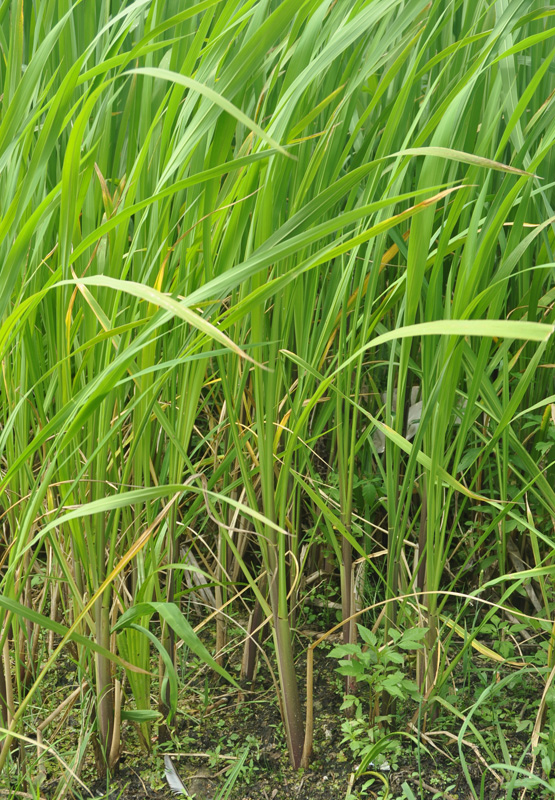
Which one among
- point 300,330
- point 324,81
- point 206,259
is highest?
point 324,81

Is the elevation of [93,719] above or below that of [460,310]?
below

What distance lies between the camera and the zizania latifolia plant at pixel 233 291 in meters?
0.61

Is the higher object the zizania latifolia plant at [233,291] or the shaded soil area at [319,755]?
the zizania latifolia plant at [233,291]

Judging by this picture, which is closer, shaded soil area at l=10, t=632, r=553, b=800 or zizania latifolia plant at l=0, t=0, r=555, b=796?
zizania latifolia plant at l=0, t=0, r=555, b=796

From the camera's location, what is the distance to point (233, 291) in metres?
0.83

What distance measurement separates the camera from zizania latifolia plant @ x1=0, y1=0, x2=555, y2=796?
61 cm

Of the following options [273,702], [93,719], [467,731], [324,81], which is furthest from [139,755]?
[324,81]

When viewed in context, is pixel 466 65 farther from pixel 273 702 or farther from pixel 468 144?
pixel 273 702

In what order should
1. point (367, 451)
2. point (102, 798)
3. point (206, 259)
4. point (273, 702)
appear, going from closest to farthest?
point (206, 259), point (102, 798), point (273, 702), point (367, 451)

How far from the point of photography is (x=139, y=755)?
86 cm

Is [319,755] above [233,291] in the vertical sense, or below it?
below

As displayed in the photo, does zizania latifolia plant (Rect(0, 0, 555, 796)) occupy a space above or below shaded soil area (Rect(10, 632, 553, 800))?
above

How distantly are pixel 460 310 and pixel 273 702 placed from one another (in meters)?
0.59

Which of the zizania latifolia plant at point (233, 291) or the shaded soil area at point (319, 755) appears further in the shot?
the shaded soil area at point (319, 755)
